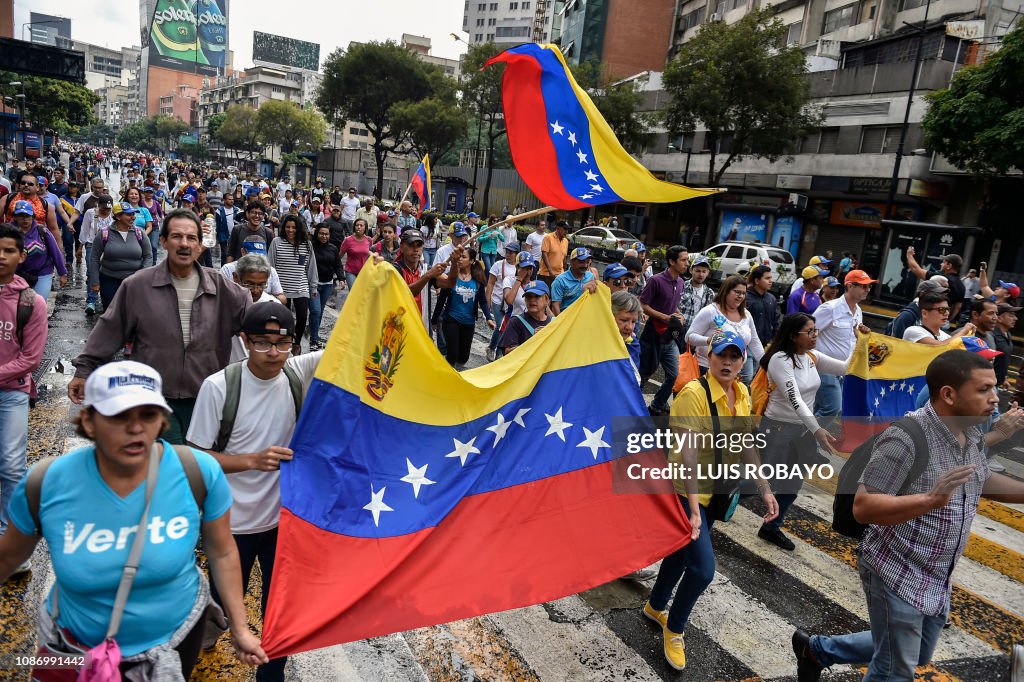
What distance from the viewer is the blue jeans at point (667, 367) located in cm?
852

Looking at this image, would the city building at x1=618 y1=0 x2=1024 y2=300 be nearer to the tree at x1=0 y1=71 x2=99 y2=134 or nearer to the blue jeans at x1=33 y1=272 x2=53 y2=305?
the blue jeans at x1=33 y1=272 x2=53 y2=305

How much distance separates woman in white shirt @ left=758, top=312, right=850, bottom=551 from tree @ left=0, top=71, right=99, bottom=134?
71.0 metres

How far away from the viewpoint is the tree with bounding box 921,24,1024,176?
70.8 ft

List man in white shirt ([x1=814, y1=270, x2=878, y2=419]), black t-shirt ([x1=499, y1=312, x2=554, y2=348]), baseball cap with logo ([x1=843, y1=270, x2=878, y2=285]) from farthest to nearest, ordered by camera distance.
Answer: baseball cap with logo ([x1=843, y1=270, x2=878, y2=285])
man in white shirt ([x1=814, y1=270, x2=878, y2=419])
black t-shirt ([x1=499, y1=312, x2=554, y2=348])

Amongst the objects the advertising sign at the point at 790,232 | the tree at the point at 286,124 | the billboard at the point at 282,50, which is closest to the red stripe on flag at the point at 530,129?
the advertising sign at the point at 790,232

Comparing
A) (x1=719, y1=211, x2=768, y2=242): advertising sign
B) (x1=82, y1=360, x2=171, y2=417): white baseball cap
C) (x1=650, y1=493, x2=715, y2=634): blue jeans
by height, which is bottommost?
(x1=650, y1=493, x2=715, y2=634): blue jeans

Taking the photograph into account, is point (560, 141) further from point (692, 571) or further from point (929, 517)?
point (929, 517)

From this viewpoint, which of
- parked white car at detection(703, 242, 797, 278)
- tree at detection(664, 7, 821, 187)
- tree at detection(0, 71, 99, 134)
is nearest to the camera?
parked white car at detection(703, 242, 797, 278)

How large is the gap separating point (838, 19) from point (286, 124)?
229 ft

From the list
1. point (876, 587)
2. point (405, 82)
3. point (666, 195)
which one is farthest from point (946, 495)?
point (405, 82)

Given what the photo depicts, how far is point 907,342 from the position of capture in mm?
6469

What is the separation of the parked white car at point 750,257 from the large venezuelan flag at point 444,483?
832 inches

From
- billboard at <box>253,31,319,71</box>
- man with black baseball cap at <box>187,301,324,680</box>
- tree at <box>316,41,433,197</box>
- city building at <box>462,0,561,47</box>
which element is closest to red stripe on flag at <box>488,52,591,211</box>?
man with black baseball cap at <box>187,301,324,680</box>

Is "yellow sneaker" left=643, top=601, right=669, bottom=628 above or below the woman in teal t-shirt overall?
below
